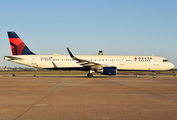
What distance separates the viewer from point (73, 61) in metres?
30.2

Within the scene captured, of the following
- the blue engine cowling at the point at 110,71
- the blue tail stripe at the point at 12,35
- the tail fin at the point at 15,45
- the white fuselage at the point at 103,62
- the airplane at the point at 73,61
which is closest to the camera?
the blue engine cowling at the point at 110,71

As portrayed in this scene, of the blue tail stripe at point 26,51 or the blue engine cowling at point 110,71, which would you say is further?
the blue tail stripe at point 26,51

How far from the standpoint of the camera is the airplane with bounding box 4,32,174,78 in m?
30.2

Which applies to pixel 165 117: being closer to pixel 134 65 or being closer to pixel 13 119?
pixel 13 119

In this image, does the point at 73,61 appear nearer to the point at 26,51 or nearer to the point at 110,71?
the point at 110,71

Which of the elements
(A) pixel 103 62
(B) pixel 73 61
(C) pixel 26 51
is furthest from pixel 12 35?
(A) pixel 103 62

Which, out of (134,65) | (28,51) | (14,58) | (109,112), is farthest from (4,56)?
(109,112)

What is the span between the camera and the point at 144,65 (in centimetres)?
3086

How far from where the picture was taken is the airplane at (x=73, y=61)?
30.2m

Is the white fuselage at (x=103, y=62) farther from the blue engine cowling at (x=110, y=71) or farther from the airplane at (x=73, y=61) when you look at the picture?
the blue engine cowling at (x=110, y=71)

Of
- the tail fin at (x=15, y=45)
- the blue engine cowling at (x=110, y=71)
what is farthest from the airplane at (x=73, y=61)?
the blue engine cowling at (x=110, y=71)

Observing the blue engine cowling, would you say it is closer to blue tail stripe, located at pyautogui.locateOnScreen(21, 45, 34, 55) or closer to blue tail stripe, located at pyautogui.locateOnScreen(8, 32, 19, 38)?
blue tail stripe, located at pyautogui.locateOnScreen(21, 45, 34, 55)

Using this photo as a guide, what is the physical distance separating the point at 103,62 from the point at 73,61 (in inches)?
200

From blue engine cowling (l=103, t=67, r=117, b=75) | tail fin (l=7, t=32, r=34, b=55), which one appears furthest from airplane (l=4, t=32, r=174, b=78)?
blue engine cowling (l=103, t=67, r=117, b=75)
